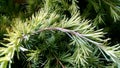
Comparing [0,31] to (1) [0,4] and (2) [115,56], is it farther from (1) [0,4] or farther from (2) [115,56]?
(2) [115,56]

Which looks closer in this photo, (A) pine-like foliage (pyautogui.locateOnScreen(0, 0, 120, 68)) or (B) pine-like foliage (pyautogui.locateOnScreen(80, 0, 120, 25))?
(A) pine-like foliage (pyautogui.locateOnScreen(0, 0, 120, 68))

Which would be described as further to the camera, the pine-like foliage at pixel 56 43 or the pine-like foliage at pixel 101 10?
the pine-like foliage at pixel 101 10

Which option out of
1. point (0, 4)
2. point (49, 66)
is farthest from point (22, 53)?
point (0, 4)

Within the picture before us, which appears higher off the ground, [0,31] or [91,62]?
[0,31]

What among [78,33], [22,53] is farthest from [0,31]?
[78,33]

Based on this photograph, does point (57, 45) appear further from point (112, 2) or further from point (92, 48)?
point (112, 2)

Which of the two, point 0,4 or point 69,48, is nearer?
point 69,48
